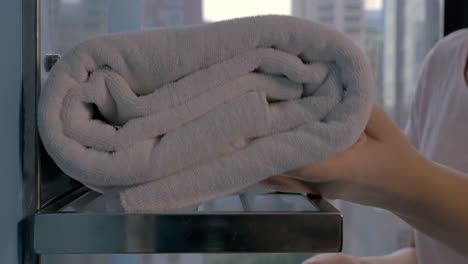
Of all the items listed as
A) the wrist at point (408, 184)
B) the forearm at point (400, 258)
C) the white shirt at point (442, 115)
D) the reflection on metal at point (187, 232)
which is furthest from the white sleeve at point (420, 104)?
the reflection on metal at point (187, 232)

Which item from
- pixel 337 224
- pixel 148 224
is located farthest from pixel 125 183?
pixel 337 224

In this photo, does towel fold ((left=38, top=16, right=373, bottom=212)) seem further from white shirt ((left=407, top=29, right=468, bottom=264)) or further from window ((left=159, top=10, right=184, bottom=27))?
window ((left=159, top=10, right=184, bottom=27))

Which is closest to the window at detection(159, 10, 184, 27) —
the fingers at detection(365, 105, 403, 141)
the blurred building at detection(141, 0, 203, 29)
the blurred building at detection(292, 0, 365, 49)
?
the blurred building at detection(141, 0, 203, 29)

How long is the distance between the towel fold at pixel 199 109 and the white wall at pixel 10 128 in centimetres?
3

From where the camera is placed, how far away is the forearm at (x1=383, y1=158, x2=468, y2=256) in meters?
0.32

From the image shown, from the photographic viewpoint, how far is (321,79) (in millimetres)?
268

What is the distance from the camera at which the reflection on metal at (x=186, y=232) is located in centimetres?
26

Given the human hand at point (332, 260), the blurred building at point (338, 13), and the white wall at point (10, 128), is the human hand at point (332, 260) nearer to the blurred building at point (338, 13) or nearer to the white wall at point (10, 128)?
the white wall at point (10, 128)

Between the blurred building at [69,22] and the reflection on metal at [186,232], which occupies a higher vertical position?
the blurred building at [69,22]

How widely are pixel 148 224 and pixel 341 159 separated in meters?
0.13

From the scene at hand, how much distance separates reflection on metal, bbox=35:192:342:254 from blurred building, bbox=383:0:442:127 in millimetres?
851

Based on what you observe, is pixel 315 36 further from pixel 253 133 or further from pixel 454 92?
pixel 454 92

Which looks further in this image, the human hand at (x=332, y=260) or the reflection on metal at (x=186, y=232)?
the human hand at (x=332, y=260)

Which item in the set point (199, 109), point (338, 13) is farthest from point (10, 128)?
point (338, 13)
